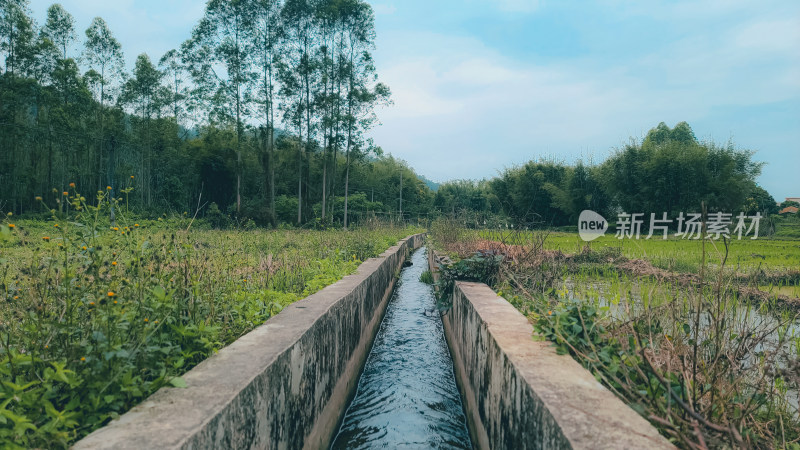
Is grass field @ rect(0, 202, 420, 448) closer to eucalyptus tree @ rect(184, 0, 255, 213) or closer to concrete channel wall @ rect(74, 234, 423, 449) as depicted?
concrete channel wall @ rect(74, 234, 423, 449)

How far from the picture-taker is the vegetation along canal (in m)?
3.33

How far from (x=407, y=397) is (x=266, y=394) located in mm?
2229

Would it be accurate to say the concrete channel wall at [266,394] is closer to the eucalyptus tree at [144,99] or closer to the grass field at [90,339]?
the grass field at [90,339]

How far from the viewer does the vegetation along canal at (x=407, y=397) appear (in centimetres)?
333

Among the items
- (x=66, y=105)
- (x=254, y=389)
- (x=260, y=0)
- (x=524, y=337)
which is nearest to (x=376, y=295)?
(x=524, y=337)

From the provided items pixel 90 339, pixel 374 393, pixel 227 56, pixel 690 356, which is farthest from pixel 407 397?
pixel 227 56

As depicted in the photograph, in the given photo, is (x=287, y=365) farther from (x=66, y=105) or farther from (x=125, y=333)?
(x=66, y=105)

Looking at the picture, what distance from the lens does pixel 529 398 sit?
1954 millimetres

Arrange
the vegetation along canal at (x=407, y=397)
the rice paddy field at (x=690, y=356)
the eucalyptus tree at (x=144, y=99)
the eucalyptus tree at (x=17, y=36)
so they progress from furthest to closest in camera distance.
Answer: the eucalyptus tree at (x=144, y=99) → the eucalyptus tree at (x=17, y=36) → the vegetation along canal at (x=407, y=397) → the rice paddy field at (x=690, y=356)

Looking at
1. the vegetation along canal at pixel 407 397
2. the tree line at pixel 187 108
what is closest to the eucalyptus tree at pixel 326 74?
the tree line at pixel 187 108

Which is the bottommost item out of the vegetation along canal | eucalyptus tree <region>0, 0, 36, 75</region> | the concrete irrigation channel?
the vegetation along canal

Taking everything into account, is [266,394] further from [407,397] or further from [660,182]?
[660,182]

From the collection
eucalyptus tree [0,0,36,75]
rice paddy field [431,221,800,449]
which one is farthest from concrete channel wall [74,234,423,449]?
eucalyptus tree [0,0,36,75]

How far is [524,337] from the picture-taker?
2.87 metres
